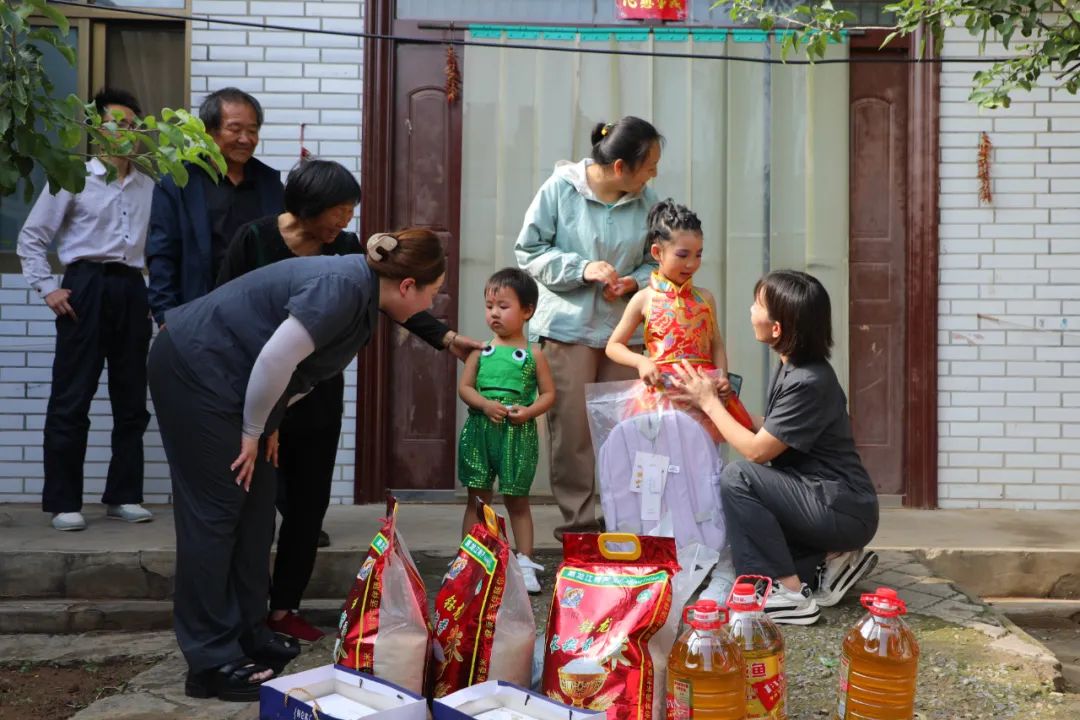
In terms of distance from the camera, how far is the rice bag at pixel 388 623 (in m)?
3.17

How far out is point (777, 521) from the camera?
4094 millimetres

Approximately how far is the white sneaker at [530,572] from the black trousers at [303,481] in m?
0.80

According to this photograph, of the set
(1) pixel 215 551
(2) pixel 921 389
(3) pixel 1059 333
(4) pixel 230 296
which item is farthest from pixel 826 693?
(3) pixel 1059 333

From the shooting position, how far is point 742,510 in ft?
13.4

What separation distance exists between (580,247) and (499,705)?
2.21m

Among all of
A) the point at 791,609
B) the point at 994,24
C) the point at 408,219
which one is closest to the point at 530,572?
the point at 791,609

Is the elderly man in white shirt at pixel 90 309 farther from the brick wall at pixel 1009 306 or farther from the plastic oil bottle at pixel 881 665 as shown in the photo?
the brick wall at pixel 1009 306

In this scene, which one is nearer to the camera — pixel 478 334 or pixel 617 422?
pixel 617 422

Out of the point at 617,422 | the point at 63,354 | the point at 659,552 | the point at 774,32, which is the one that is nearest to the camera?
the point at 659,552

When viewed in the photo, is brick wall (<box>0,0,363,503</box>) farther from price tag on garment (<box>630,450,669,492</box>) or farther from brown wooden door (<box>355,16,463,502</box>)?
price tag on garment (<box>630,450,669,492</box>)

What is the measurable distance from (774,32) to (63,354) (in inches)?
150

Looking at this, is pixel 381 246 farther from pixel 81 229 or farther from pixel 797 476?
pixel 81 229

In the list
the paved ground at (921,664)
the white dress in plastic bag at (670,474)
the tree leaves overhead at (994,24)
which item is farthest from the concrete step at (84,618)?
the tree leaves overhead at (994,24)

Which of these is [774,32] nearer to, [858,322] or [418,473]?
[858,322]
